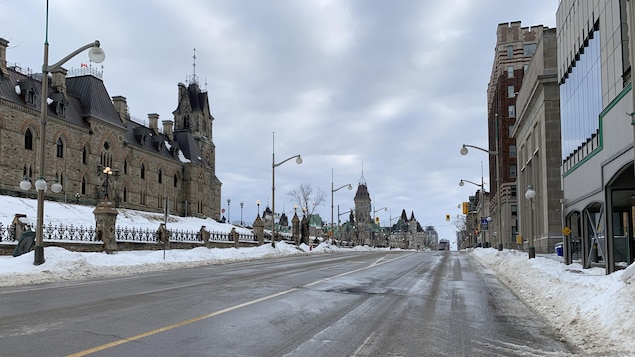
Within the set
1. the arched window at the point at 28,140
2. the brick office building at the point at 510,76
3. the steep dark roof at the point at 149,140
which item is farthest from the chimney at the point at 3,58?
the brick office building at the point at 510,76

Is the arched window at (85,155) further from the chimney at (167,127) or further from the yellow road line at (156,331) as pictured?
the yellow road line at (156,331)

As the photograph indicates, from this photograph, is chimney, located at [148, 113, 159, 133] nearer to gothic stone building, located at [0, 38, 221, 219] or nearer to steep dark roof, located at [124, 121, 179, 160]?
gothic stone building, located at [0, 38, 221, 219]

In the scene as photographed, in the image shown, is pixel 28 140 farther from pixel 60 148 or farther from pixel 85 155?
pixel 85 155

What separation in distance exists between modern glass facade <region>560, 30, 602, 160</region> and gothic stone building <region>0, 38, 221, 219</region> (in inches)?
1343

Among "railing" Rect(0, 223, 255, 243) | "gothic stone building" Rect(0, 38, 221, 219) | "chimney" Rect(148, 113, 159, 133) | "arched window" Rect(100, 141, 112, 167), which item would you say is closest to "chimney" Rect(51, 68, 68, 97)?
"gothic stone building" Rect(0, 38, 221, 219)

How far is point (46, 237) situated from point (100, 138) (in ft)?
126

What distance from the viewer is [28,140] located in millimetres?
53156

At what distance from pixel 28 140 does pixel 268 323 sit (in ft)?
175

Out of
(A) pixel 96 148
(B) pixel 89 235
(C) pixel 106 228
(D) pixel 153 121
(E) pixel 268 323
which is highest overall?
(D) pixel 153 121

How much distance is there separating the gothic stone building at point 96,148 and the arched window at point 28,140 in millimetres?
92

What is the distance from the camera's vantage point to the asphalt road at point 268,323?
6699 millimetres

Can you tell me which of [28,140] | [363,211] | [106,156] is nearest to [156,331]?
[28,140]

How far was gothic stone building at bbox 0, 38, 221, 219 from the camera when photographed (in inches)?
2030

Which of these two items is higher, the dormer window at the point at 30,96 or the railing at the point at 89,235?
the dormer window at the point at 30,96
